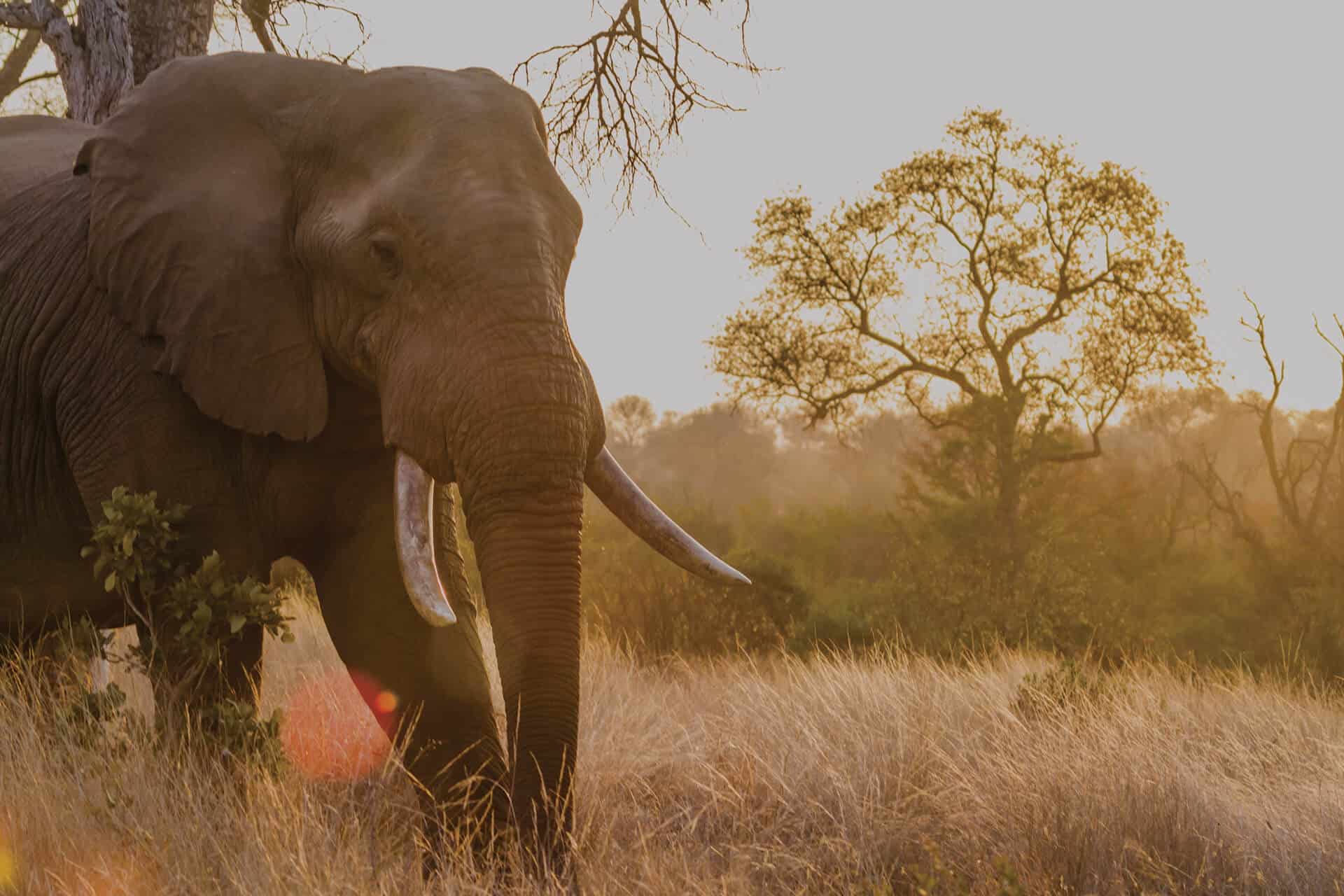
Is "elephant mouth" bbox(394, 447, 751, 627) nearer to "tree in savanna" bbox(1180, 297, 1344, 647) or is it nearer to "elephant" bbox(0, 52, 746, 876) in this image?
"elephant" bbox(0, 52, 746, 876)

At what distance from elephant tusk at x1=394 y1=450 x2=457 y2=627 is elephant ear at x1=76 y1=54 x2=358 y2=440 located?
14.1 inches

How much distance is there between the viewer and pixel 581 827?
184 inches

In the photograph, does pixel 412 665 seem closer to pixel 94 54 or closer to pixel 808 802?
pixel 808 802

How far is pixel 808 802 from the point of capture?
522cm

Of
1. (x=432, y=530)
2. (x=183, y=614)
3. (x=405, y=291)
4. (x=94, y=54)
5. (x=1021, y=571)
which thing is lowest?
(x=1021, y=571)

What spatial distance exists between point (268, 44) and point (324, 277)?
634 centimetres

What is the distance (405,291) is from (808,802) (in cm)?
246

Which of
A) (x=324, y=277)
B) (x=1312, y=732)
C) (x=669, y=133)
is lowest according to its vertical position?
(x=1312, y=732)

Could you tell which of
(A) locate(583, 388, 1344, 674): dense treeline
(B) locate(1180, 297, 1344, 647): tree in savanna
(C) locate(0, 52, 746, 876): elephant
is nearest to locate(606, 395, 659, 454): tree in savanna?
(A) locate(583, 388, 1344, 674): dense treeline

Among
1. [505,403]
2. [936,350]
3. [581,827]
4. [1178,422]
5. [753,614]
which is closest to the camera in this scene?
[505,403]

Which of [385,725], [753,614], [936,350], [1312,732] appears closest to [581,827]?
[385,725]

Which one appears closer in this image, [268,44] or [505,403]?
[505,403]

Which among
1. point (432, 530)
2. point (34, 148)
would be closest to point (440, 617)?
point (432, 530)

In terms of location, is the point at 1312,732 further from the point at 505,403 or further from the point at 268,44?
the point at 268,44
